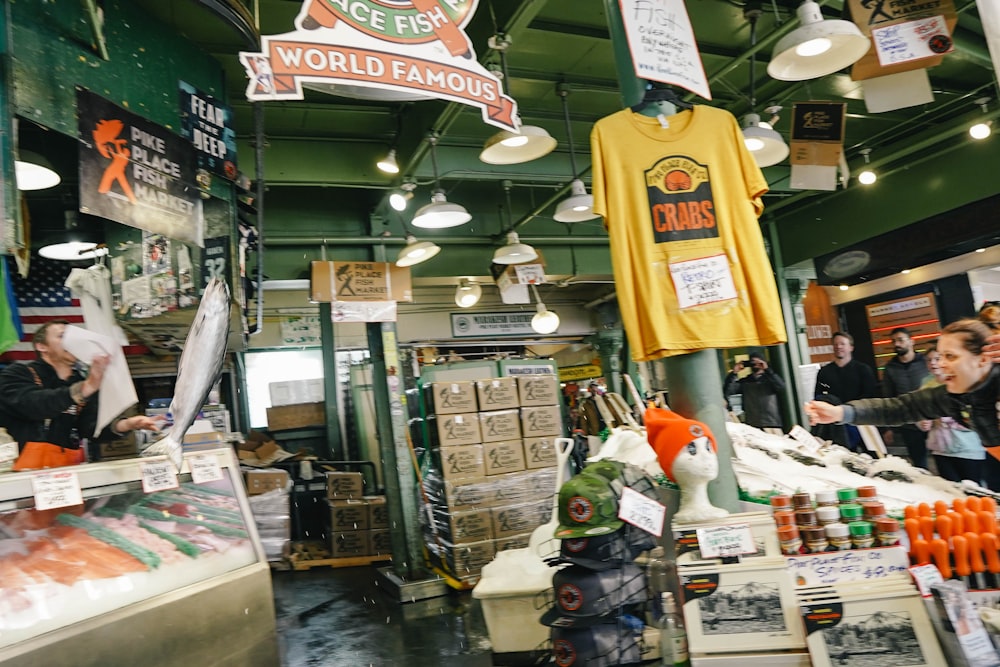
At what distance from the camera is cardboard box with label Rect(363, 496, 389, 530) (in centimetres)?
774

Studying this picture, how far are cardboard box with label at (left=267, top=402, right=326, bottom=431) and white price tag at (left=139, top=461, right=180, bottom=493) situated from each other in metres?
7.67

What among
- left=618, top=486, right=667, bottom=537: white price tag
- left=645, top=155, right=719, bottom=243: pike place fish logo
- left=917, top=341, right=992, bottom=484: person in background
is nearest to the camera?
left=618, top=486, right=667, bottom=537: white price tag

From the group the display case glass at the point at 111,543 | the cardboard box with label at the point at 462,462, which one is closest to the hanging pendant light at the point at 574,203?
the cardboard box with label at the point at 462,462

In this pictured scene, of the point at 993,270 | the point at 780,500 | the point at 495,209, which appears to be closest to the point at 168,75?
the point at 780,500

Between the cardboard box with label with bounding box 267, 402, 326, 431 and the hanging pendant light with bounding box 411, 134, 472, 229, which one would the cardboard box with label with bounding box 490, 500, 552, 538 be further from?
the cardboard box with label with bounding box 267, 402, 326, 431

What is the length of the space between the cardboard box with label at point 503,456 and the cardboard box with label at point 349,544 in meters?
2.39

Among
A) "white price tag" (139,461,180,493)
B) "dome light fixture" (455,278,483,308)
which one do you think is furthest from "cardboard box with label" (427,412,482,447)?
"white price tag" (139,461,180,493)

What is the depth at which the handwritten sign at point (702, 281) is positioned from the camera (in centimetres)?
276

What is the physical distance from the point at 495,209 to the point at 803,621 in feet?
24.0

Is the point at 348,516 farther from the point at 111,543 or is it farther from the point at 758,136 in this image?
the point at 758,136

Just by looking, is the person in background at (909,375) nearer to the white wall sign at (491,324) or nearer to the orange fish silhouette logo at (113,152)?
→ the orange fish silhouette logo at (113,152)

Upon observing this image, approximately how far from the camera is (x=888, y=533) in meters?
2.12

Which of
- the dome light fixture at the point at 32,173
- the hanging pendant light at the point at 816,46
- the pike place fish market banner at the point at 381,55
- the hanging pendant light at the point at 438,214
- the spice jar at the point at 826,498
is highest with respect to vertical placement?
the hanging pendant light at the point at 816,46

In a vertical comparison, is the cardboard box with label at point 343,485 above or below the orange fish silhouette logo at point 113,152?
below
